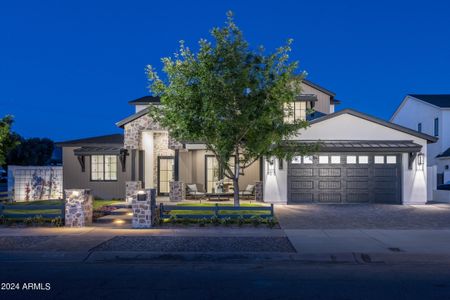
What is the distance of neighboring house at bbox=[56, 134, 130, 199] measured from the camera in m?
21.2

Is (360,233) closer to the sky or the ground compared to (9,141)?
closer to the ground

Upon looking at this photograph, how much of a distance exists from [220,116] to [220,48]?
2410mm

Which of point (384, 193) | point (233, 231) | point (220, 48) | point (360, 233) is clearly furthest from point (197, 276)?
point (384, 193)

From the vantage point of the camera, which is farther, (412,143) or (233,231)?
(412,143)

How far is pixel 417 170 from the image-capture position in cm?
1878

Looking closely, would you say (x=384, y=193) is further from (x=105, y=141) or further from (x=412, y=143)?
(x=105, y=141)

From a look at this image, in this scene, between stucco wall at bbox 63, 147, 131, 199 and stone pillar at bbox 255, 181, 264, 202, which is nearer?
stone pillar at bbox 255, 181, 264, 202

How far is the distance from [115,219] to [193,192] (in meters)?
6.82

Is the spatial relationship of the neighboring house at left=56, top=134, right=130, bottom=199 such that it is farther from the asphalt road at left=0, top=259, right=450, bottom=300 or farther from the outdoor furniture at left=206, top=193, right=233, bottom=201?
the asphalt road at left=0, top=259, right=450, bottom=300

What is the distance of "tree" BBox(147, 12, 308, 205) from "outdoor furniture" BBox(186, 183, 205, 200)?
6935 millimetres

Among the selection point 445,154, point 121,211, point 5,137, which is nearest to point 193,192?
point 121,211

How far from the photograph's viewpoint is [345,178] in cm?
1906

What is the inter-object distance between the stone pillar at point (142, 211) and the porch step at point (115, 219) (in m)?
1.33

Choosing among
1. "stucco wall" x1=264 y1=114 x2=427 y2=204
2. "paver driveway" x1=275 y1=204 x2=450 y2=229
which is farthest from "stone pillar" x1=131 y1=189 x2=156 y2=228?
"stucco wall" x1=264 y1=114 x2=427 y2=204
